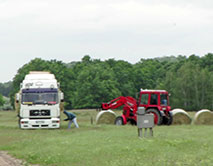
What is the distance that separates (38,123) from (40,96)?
1821mm

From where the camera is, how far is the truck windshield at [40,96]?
112 ft

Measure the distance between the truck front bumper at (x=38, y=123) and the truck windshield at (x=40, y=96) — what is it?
3.98ft

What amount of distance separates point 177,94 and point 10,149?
3526 inches

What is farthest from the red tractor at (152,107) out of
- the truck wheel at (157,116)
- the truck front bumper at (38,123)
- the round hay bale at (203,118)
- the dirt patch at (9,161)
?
the dirt patch at (9,161)

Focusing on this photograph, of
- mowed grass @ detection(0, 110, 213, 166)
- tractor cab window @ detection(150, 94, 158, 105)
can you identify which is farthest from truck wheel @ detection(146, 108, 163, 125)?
mowed grass @ detection(0, 110, 213, 166)

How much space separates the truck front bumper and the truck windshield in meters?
1.21

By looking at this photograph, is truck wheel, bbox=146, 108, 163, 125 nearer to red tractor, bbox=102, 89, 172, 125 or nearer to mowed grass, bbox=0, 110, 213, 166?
red tractor, bbox=102, 89, 172, 125

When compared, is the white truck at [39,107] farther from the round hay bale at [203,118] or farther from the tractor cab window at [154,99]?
the round hay bale at [203,118]

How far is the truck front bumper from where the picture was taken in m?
33.8

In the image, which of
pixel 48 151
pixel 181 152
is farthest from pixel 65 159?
pixel 181 152

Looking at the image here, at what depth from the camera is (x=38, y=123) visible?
33.8 m

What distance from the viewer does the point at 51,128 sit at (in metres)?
35.4

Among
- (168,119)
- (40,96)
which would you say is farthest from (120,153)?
(168,119)

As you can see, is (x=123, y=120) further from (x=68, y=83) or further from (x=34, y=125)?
(x=68, y=83)
